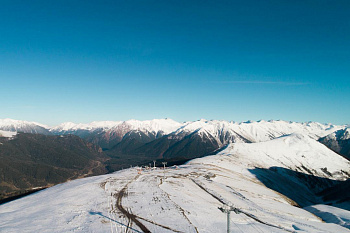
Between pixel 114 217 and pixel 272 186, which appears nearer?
pixel 114 217

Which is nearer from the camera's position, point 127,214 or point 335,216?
point 127,214

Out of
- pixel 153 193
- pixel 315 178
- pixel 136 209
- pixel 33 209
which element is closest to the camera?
pixel 136 209

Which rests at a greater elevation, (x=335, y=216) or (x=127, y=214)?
(x=127, y=214)

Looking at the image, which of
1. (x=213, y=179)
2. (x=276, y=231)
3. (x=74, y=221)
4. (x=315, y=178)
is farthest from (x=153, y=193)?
(x=315, y=178)

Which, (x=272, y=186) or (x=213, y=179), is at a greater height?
(x=213, y=179)

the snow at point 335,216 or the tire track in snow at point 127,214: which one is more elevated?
the tire track in snow at point 127,214

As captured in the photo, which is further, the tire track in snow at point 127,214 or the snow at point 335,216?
the snow at point 335,216

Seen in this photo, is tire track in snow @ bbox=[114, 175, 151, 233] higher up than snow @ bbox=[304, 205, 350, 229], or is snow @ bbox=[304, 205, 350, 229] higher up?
tire track in snow @ bbox=[114, 175, 151, 233]

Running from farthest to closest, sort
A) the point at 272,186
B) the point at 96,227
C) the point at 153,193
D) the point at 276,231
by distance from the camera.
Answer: the point at 272,186
the point at 153,193
the point at 276,231
the point at 96,227

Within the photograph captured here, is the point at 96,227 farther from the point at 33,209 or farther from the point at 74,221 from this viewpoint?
the point at 33,209

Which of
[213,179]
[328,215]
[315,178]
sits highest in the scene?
[213,179]

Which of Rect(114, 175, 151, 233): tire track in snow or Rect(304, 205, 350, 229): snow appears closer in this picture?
Rect(114, 175, 151, 233): tire track in snow
